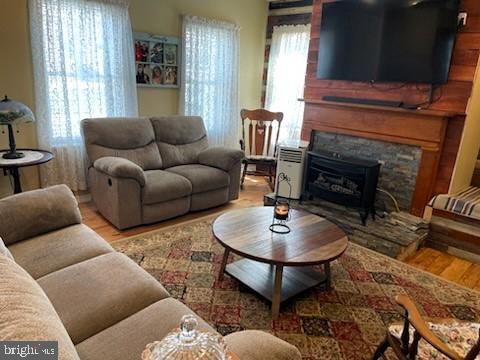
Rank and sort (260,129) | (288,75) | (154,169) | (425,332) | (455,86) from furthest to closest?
(288,75)
(260,129)
(154,169)
(455,86)
(425,332)

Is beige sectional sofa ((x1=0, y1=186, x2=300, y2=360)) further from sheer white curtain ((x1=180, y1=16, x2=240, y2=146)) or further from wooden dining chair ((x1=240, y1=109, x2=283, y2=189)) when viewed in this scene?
wooden dining chair ((x1=240, y1=109, x2=283, y2=189))

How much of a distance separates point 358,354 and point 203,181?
2.16 m

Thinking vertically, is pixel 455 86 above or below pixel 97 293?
above

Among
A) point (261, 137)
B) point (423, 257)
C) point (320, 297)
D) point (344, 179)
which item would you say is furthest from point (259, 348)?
point (261, 137)

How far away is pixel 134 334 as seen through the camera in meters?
1.26

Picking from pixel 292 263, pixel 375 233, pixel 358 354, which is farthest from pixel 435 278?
pixel 292 263

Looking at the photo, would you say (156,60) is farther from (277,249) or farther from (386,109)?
(277,249)

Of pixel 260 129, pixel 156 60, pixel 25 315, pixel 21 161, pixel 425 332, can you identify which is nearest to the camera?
pixel 25 315

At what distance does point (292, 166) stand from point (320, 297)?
72.6 inches

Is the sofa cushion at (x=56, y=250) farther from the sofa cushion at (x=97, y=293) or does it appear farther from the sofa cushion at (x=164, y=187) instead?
the sofa cushion at (x=164, y=187)

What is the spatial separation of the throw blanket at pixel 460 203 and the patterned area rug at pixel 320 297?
29.8 inches

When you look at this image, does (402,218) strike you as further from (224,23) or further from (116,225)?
(224,23)

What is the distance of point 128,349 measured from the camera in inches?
46.8

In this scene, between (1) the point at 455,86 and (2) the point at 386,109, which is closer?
(1) the point at 455,86
